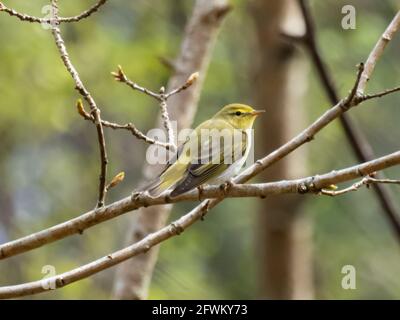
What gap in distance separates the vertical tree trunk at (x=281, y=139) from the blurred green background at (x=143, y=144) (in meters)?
1.37

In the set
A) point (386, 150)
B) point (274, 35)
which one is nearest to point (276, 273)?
point (274, 35)

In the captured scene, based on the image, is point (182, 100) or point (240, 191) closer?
point (240, 191)

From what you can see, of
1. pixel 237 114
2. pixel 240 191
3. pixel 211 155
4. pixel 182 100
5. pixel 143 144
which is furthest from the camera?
pixel 143 144

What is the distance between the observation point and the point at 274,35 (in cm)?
562

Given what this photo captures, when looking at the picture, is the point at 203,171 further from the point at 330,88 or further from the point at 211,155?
the point at 330,88

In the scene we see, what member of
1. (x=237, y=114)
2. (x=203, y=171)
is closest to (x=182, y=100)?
(x=237, y=114)

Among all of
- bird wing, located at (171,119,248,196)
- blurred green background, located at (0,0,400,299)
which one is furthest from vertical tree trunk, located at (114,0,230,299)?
blurred green background, located at (0,0,400,299)

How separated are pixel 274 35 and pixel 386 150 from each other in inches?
134

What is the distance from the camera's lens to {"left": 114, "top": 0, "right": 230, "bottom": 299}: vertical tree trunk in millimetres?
4441

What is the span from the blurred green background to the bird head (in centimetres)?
310

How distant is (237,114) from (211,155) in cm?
64

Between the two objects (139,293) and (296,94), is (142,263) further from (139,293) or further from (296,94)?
(296,94)

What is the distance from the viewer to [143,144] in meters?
8.70

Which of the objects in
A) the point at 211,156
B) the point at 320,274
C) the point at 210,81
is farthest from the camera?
the point at 320,274
